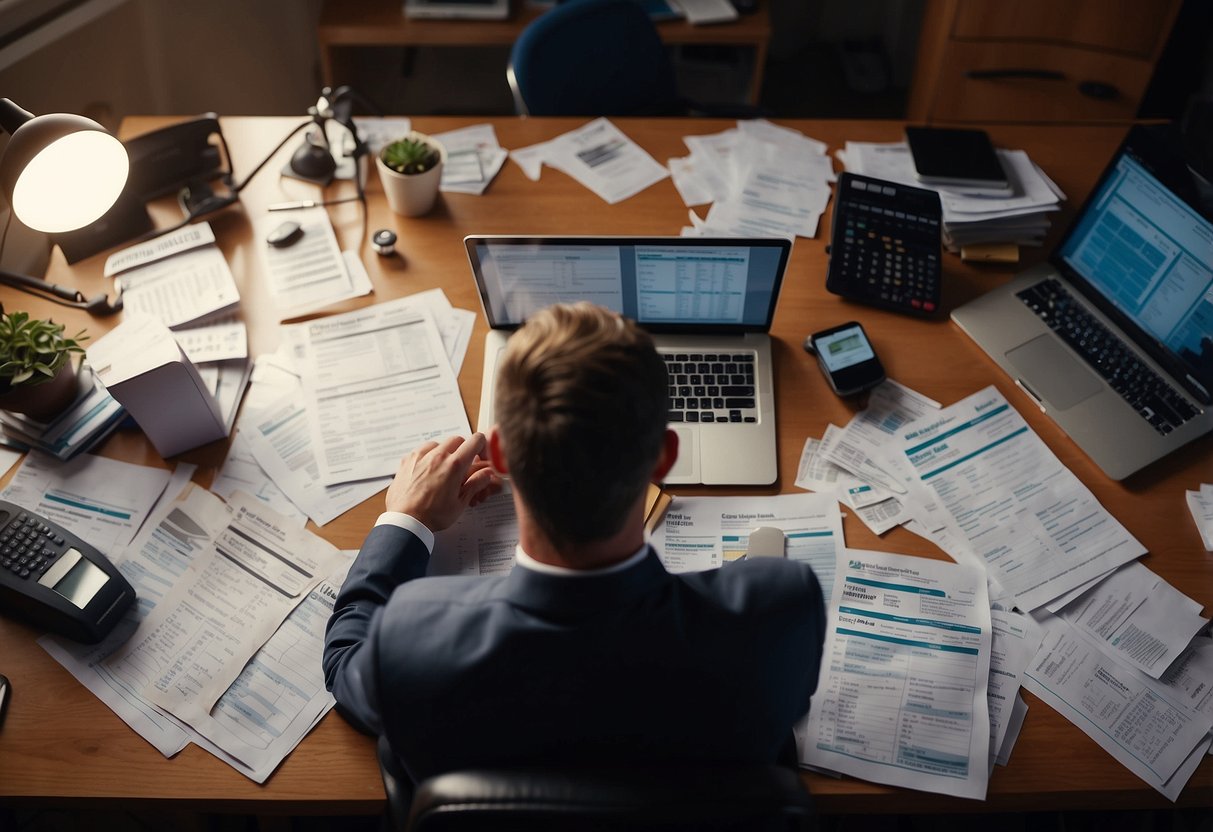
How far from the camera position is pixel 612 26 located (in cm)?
199

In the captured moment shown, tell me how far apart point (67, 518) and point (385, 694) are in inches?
28.3

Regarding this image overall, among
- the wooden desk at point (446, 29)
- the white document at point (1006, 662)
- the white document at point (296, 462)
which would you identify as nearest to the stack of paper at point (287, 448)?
the white document at point (296, 462)

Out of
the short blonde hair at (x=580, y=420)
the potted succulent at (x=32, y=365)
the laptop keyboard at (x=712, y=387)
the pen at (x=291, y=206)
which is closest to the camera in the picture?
the short blonde hair at (x=580, y=420)

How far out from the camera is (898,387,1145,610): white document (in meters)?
1.20

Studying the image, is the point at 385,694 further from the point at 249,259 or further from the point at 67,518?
the point at 249,259

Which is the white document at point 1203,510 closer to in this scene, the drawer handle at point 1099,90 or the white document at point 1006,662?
the white document at point 1006,662

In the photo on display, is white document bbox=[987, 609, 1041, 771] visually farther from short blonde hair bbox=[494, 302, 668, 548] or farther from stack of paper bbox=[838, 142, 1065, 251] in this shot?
stack of paper bbox=[838, 142, 1065, 251]

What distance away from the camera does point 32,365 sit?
1.24 m

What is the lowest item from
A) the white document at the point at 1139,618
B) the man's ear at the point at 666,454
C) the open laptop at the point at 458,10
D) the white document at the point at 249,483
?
the white document at the point at 1139,618

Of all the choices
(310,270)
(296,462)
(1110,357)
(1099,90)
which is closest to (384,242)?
(310,270)

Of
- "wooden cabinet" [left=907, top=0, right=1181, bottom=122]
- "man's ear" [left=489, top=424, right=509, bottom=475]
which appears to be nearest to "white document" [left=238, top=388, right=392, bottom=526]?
"man's ear" [left=489, top=424, right=509, bottom=475]

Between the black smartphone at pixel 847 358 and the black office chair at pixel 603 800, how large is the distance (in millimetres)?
787

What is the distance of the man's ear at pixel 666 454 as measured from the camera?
2.93 ft

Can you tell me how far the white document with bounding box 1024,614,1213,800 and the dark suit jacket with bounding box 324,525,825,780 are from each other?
1.41ft
